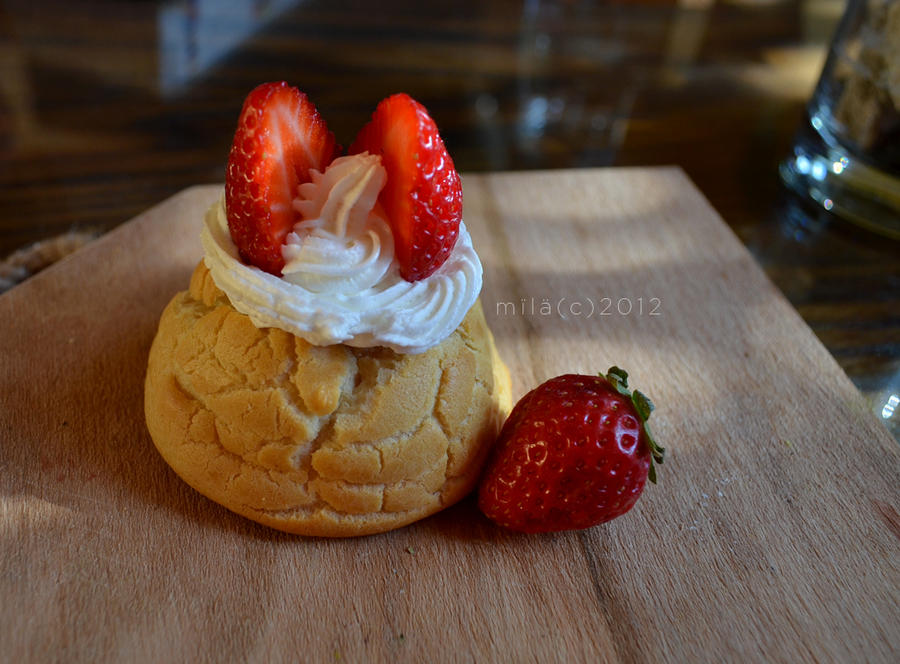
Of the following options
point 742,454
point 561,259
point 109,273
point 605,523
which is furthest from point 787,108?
point 109,273

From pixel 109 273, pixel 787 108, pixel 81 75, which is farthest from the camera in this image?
pixel 787 108

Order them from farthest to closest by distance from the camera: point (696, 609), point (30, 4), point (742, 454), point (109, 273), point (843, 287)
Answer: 1. point (30, 4)
2. point (843, 287)
3. point (109, 273)
4. point (742, 454)
5. point (696, 609)

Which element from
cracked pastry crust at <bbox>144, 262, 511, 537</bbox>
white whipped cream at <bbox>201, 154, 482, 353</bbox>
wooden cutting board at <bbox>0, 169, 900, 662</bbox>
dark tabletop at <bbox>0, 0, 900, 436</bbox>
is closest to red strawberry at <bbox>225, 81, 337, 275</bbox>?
white whipped cream at <bbox>201, 154, 482, 353</bbox>

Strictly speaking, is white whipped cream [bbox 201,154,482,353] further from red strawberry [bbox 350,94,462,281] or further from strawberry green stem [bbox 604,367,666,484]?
strawberry green stem [bbox 604,367,666,484]

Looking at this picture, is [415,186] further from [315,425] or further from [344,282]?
[315,425]

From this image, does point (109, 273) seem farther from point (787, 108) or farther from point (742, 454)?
point (787, 108)

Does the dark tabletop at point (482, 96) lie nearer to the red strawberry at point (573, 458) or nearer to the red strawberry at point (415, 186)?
the red strawberry at point (573, 458)
